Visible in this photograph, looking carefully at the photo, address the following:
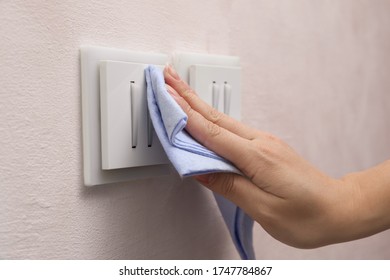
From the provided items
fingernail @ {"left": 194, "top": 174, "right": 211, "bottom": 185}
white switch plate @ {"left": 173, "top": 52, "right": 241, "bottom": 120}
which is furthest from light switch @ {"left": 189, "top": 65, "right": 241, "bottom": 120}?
fingernail @ {"left": 194, "top": 174, "right": 211, "bottom": 185}

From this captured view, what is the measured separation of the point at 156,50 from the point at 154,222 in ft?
0.61

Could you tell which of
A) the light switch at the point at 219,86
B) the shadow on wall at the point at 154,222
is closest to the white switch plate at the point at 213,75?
the light switch at the point at 219,86

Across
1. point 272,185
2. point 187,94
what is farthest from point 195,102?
point 272,185

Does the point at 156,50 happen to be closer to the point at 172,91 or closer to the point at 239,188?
the point at 172,91

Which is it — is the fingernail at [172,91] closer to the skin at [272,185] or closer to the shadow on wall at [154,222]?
the skin at [272,185]

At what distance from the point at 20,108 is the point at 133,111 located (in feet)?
0.36

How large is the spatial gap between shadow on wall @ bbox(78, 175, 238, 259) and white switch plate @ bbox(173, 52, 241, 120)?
0.10m

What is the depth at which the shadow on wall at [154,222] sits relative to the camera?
432 mm

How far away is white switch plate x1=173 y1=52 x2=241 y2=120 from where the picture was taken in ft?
1.64

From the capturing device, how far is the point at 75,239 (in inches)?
16.3

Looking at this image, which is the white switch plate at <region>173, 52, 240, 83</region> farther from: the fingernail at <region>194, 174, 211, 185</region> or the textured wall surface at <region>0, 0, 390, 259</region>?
the fingernail at <region>194, 174, 211, 185</region>

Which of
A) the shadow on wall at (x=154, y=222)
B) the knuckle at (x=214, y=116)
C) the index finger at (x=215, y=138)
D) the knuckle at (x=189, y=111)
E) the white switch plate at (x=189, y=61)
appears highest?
the white switch plate at (x=189, y=61)

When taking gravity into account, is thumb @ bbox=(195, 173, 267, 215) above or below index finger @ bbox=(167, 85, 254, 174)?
below
